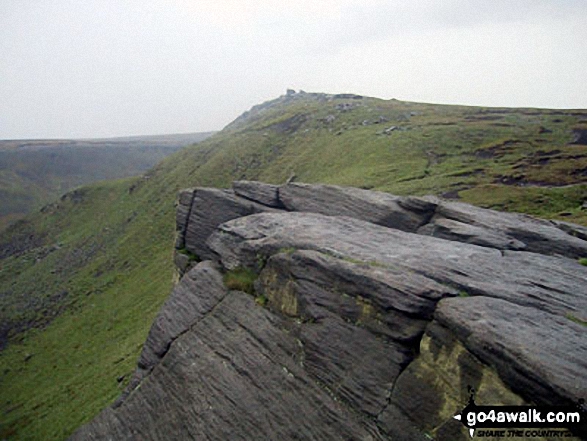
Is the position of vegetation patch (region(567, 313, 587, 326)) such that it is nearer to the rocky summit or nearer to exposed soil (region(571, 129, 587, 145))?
the rocky summit

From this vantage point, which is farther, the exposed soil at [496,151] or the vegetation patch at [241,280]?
the exposed soil at [496,151]

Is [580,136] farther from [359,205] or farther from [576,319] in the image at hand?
[576,319]

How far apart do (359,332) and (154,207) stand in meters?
106

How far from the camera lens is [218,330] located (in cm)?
2062

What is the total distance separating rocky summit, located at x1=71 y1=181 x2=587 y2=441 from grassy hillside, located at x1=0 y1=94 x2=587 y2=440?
21104 mm

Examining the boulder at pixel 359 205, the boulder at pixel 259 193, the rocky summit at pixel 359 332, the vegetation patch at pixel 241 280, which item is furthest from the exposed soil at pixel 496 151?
the vegetation patch at pixel 241 280

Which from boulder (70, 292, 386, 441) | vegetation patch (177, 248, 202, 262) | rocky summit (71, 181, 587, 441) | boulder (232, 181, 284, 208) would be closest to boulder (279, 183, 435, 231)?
boulder (232, 181, 284, 208)

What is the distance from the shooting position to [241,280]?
876 inches

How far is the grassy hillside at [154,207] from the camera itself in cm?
4634

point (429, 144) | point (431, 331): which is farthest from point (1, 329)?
point (429, 144)

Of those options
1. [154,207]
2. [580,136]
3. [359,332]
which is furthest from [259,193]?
[580,136]

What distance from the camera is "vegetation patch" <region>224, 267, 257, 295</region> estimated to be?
21.8m

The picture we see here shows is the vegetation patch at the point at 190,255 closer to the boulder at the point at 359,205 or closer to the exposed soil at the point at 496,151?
the boulder at the point at 359,205

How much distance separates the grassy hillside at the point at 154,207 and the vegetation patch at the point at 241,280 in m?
23.5
